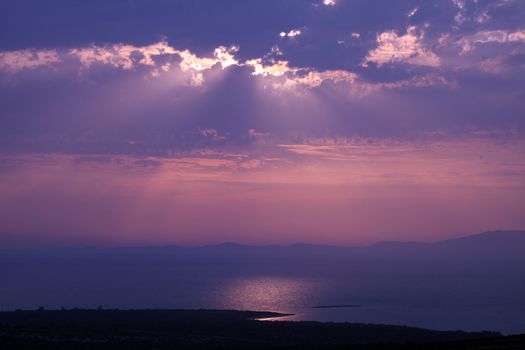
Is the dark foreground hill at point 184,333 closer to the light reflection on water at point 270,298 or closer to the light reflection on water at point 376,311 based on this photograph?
the light reflection on water at point 376,311

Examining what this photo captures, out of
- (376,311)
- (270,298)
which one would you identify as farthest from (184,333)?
(270,298)

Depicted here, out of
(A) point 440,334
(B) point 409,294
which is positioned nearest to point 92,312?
(A) point 440,334

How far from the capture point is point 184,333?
193 feet

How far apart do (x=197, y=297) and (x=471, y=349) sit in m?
107

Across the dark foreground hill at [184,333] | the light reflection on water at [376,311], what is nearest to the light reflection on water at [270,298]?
the light reflection on water at [376,311]

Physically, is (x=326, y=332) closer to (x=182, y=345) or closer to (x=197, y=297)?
(x=182, y=345)

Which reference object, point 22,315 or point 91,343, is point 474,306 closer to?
point 22,315

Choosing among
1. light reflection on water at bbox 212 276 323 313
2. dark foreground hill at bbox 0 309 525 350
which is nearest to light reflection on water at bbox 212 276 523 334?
light reflection on water at bbox 212 276 323 313

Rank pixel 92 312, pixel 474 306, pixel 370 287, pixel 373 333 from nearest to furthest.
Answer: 1. pixel 373 333
2. pixel 92 312
3. pixel 474 306
4. pixel 370 287

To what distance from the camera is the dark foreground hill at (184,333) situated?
47125mm

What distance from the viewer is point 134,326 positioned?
6322 cm

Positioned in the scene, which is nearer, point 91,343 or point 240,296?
point 91,343

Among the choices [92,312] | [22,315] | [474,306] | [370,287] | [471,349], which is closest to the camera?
[471,349]

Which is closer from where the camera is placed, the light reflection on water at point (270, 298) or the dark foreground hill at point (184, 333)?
the dark foreground hill at point (184, 333)
